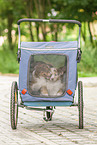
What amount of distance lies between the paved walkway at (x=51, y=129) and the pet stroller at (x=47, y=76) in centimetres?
22

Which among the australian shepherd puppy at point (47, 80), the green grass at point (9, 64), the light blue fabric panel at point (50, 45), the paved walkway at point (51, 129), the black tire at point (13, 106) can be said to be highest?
the light blue fabric panel at point (50, 45)

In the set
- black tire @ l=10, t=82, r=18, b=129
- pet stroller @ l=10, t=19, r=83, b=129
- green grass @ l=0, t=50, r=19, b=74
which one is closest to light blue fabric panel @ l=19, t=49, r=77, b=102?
pet stroller @ l=10, t=19, r=83, b=129

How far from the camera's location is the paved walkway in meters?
5.09

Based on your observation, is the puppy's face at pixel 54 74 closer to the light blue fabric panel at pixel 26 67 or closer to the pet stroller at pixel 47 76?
the pet stroller at pixel 47 76

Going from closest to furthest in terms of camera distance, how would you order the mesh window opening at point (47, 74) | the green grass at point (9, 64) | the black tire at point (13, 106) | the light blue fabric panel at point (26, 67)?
the black tire at point (13, 106) < the light blue fabric panel at point (26, 67) < the mesh window opening at point (47, 74) < the green grass at point (9, 64)

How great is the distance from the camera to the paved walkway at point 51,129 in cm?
509

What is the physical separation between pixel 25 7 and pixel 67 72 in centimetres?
1582

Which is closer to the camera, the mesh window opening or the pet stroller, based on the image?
the pet stroller

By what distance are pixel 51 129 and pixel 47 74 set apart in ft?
2.60

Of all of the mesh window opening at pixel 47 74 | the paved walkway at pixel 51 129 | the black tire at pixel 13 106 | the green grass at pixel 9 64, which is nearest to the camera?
the paved walkway at pixel 51 129

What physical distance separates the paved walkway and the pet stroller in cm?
22

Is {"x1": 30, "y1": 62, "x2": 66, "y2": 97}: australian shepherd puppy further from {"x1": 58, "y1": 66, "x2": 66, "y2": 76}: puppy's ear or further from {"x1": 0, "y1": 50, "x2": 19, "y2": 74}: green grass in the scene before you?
{"x1": 0, "y1": 50, "x2": 19, "y2": 74}: green grass

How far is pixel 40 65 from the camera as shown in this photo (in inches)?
237

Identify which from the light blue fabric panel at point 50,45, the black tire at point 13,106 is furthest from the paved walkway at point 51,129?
the light blue fabric panel at point 50,45
